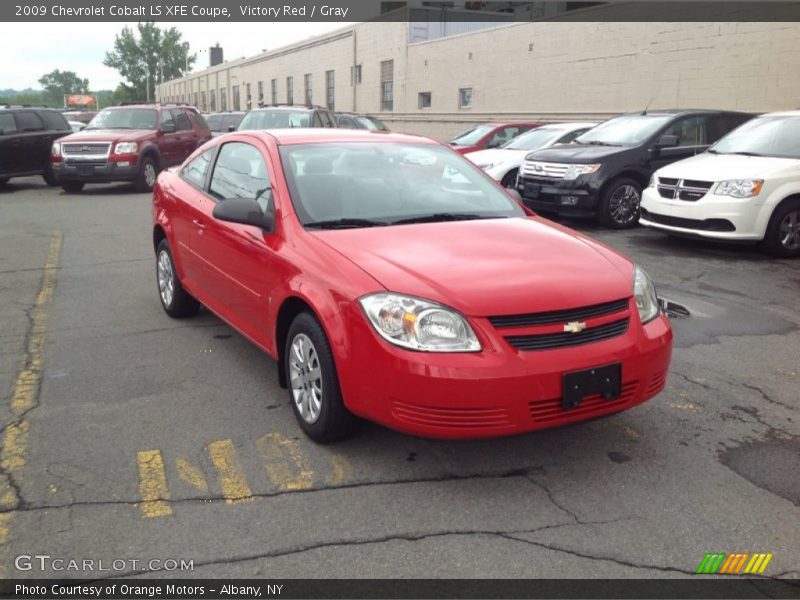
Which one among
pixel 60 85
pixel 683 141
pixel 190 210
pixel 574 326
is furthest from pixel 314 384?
pixel 60 85

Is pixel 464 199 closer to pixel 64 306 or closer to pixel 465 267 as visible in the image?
pixel 465 267

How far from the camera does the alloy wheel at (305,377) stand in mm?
3785

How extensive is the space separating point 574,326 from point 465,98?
2478 cm

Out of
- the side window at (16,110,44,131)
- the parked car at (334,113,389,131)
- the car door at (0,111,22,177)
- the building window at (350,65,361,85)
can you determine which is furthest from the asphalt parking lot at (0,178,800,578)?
the building window at (350,65,361,85)

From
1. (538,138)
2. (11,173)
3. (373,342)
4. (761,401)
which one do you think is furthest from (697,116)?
(11,173)

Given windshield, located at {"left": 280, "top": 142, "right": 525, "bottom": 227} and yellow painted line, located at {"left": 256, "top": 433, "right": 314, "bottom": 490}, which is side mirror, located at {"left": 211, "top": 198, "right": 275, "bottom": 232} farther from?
yellow painted line, located at {"left": 256, "top": 433, "right": 314, "bottom": 490}

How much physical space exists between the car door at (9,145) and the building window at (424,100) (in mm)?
16885

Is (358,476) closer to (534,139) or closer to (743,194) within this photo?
(743,194)

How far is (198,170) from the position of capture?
580cm

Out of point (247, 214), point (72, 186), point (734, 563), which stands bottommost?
point (72, 186)

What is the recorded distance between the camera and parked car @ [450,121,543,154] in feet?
48.4

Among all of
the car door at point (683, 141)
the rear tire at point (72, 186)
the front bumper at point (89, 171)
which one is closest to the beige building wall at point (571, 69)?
the car door at point (683, 141)

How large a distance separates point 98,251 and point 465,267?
713cm

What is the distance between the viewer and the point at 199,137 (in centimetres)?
1853
